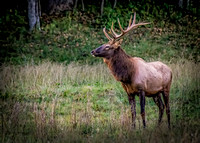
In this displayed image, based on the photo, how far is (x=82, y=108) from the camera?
836 cm

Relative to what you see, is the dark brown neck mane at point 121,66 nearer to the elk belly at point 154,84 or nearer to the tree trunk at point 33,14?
the elk belly at point 154,84

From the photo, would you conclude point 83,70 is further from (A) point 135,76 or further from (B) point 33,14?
(B) point 33,14

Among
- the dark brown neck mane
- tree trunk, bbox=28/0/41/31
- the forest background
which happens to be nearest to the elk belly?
the dark brown neck mane

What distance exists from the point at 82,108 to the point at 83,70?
3.03 meters

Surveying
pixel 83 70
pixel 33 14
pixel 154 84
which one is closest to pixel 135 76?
pixel 154 84

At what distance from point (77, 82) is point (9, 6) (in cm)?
1316

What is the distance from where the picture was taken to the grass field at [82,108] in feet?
18.3

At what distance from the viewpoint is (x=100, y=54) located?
6.89 metres

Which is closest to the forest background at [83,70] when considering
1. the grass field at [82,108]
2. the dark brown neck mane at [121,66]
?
the grass field at [82,108]

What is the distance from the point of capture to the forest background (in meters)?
6.04

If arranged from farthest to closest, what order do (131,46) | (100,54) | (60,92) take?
(131,46) → (60,92) → (100,54)

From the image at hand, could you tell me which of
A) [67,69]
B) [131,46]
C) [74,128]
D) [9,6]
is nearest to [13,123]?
[74,128]

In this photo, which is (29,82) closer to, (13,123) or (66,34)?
(13,123)

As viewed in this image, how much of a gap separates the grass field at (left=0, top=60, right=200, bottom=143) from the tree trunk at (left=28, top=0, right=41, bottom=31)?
23.6ft
